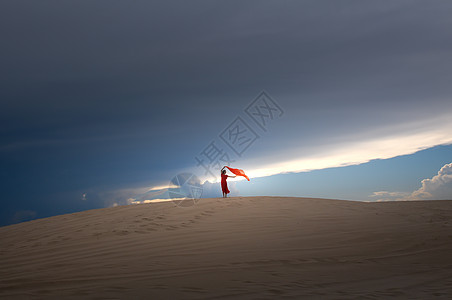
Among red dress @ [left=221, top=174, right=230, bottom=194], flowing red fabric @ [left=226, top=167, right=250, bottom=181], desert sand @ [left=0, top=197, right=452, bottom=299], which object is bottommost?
desert sand @ [left=0, top=197, right=452, bottom=299]

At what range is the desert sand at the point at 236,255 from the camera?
422 centimetres

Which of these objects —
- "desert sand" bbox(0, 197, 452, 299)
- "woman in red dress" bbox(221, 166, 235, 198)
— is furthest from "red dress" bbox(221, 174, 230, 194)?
"desert sand" bbox(0, 197, 452, 299)

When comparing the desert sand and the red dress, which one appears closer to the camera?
the desert sand

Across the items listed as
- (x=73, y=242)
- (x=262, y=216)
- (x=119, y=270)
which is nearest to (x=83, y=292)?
(x=119, y=270)

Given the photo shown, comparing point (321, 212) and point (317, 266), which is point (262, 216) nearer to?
point (321, 212)

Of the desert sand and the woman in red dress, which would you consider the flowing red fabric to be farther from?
the desert sand

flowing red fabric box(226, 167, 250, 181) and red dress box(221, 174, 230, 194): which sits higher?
flowing red fabric box(226, 167, 250, 181)

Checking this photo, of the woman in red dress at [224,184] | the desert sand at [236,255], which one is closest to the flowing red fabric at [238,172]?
the woman in red dress at [224,184]

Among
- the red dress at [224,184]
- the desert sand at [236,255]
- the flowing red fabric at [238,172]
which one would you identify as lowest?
the desert sand at [236,255]

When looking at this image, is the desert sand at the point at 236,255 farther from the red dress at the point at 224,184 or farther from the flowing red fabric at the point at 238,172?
the flowing red fabric at the point at 238,172

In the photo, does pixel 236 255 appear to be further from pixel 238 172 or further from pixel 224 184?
pixel 238 172

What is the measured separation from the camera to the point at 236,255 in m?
6.10

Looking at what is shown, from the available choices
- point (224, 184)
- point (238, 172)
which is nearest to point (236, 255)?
point (224, 184)

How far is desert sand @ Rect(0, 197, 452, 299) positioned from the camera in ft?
13.8
